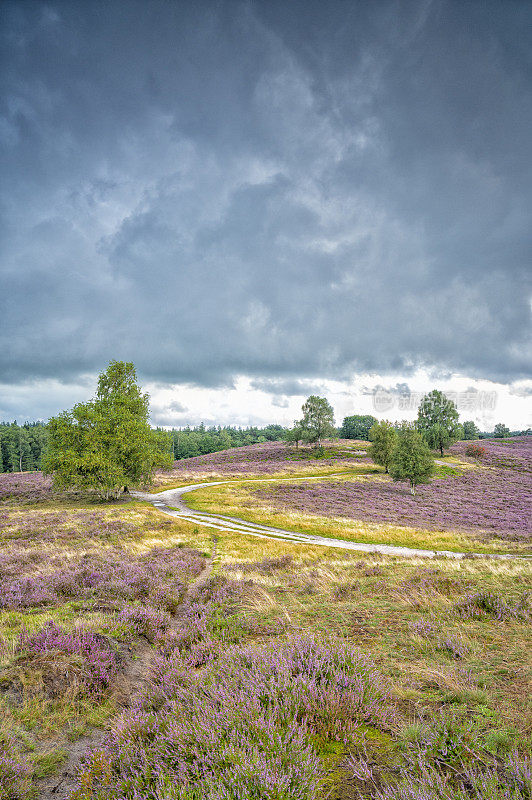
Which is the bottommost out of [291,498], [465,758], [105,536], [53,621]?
[291,498]

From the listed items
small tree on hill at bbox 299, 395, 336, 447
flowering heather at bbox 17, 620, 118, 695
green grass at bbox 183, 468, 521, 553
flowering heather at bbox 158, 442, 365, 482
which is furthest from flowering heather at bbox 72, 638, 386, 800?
small tree on hill at bbox 299, 395, 336, 447

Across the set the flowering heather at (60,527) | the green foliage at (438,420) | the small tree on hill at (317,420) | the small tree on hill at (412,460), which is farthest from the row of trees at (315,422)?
the flowering heather at (60,527)

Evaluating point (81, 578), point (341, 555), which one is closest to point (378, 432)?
point (341, 555)

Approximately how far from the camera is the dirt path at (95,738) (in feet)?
13.9

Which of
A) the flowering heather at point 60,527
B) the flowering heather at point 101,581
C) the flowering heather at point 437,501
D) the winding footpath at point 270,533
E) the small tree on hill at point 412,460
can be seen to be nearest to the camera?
the flowering heather at point 101,581

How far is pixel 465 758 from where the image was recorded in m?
3.36

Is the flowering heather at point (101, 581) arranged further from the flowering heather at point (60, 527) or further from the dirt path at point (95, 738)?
the flowering heather at point (60, 527)

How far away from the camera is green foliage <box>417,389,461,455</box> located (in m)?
85.9

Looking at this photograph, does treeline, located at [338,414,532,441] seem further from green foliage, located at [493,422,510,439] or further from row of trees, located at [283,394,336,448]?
row of trees, located at [283,394,336,448]

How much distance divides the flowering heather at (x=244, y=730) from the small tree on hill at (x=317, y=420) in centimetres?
9498

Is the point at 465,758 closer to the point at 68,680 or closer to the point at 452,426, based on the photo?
the point at 68,680

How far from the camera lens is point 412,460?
52125 millimetres

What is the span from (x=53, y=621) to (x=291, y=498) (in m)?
40.2

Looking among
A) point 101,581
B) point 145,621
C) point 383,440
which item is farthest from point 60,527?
point 383,440
